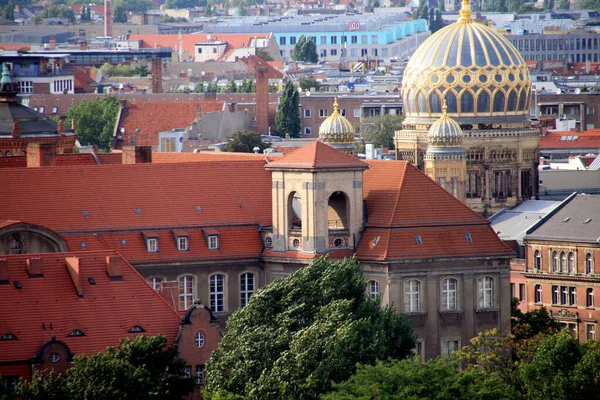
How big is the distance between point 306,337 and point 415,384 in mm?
6928

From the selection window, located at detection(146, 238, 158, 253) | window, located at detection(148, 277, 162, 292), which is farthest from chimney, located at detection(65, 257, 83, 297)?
window, located at detection(146, 238, 158, 253)

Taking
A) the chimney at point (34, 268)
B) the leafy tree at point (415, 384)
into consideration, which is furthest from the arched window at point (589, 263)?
the leafy tree at point (415, 384)

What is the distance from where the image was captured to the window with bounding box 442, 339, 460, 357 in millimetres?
128750

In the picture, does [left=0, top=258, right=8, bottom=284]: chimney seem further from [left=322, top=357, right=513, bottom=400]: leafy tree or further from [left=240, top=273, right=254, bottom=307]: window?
[left=240, top=273, right=254, bottom=307]: window

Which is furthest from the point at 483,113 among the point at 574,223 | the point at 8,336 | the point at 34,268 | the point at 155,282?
the point at 8,336

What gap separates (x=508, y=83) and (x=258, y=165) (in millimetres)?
38990

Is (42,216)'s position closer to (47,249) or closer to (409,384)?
(47,249)

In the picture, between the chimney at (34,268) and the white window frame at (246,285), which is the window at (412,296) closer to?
the white window frame at (246,285)

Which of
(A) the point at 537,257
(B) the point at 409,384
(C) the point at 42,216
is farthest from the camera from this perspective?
(A) the point at 537,257

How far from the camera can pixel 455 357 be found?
4451 inches

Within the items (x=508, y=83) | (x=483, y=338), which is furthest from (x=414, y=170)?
(x=508, y=83)

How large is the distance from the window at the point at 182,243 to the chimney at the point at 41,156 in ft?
52.0

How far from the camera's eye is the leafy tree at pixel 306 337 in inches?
4141

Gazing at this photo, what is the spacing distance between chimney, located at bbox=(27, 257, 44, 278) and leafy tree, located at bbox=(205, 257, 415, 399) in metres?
8.51
